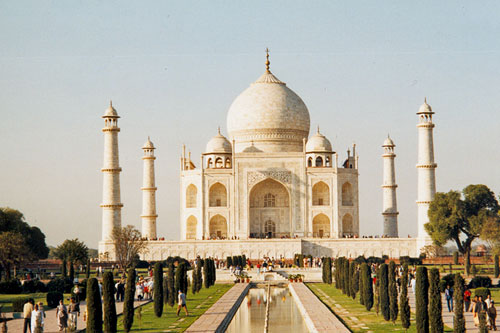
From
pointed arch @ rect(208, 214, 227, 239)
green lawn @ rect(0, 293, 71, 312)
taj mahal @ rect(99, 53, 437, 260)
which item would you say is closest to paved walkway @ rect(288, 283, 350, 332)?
green lawn @ rect(0, 293, 71, 312)

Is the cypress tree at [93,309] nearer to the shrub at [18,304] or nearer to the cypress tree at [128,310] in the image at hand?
the cypress tree at [128,310]

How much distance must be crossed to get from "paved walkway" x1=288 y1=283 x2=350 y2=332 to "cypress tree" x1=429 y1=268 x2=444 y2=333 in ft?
5.99

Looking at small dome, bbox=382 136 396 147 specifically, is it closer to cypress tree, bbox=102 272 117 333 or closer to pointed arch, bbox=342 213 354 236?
pointed arch, bbox=342 213 354 236

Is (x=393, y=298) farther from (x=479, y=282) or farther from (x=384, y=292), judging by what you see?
(x=479, y=282)

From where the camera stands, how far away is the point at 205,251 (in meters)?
39.4

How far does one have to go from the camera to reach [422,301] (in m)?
14.3

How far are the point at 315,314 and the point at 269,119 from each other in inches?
1104

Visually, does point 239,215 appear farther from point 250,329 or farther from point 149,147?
point 250,329

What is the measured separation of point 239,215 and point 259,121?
601 centimetres

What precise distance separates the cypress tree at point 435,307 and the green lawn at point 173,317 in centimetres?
462

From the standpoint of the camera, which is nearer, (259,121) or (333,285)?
(333,285)

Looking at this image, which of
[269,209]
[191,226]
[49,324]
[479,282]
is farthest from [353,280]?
[191,226]

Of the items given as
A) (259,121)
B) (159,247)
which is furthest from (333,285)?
(259,121)

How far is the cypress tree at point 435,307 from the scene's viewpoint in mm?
13898
